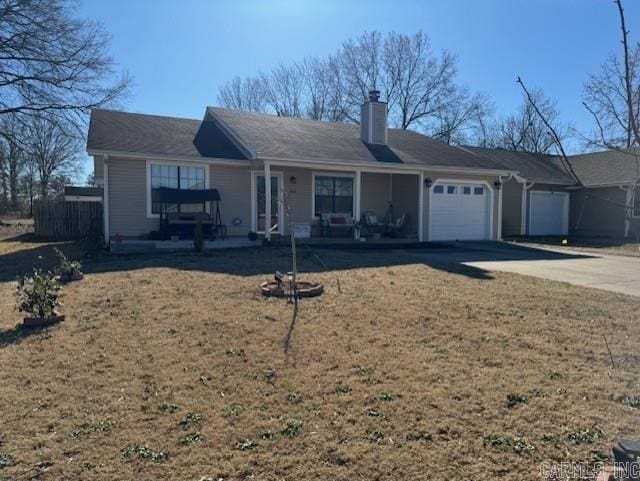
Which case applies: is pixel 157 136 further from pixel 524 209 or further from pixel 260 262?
pixel 524 209

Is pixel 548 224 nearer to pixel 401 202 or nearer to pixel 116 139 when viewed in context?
pixel 401 202

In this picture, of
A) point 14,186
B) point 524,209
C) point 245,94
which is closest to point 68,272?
point 524,209

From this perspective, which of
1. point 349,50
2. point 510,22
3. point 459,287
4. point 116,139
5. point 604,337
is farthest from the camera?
point 349,50

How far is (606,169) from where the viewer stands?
2189cm

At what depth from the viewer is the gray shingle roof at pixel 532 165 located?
71.7 feet

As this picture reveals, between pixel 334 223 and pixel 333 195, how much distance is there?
1175 millimetres

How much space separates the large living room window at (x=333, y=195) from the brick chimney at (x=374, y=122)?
1826mm

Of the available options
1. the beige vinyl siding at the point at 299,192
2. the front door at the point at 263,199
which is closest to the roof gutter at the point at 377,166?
the beige vinyl siding at the point at 299,192

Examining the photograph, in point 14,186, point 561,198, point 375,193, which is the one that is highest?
point 14,186

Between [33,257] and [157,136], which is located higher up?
[157,136]

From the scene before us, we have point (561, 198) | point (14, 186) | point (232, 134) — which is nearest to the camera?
point (232, 134)

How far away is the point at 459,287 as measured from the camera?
7609 mm

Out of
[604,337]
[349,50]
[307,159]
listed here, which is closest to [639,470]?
[604,337]

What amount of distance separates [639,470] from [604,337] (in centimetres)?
316
